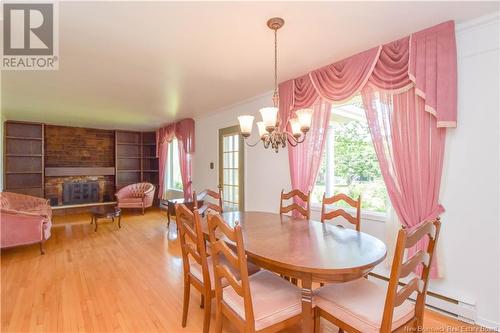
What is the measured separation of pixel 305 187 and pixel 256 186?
3.52 feet

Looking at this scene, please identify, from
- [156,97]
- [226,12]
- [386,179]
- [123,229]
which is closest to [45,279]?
[123,229]

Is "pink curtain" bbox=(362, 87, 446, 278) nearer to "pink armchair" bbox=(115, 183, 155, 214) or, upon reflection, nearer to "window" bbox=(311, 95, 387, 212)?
"window" bbox=(311, 95, 387, 212)

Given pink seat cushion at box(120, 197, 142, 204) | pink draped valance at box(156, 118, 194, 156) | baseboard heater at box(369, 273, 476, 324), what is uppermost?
pink draped valance at box(156, 118, 194, 156)

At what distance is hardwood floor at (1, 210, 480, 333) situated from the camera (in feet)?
6.48

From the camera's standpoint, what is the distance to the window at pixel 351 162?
8.56 feet

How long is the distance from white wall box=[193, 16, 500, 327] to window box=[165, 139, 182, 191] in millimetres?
6041

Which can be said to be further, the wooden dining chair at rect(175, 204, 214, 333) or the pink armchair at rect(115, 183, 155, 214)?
the pink armchair at rect(115, 183, 155, 214)

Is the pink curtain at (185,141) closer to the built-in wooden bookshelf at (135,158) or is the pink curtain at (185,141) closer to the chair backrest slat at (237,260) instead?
the built-in wooden bookshelf at (135,158)

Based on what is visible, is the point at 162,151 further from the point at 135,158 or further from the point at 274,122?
the point at 274,122

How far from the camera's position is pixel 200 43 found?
2178 millimetres

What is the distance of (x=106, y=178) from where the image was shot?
7.11m

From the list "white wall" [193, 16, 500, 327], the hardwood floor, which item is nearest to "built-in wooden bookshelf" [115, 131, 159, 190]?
the hardwood floor

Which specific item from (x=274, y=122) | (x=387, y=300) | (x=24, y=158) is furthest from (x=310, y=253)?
(x=24, y=158)

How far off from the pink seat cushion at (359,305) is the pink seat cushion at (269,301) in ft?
0.51
